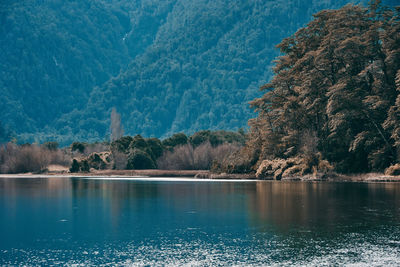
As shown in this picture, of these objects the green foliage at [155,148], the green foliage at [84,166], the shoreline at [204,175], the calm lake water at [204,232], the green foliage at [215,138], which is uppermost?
the green foliage at [215,138]

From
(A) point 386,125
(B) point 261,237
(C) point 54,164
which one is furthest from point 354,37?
(C) point 54,164

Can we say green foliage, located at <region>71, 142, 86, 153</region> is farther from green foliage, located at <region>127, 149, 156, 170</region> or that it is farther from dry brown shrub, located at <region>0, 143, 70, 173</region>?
green foliage, located at <region>127, 149, 156, 170</region>

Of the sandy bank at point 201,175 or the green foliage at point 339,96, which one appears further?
the sandy bank at point 201,175

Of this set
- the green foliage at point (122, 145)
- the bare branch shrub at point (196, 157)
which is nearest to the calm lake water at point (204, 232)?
the bare branch shrub at point (196, 157)

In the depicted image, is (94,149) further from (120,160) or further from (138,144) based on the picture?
(120,160)

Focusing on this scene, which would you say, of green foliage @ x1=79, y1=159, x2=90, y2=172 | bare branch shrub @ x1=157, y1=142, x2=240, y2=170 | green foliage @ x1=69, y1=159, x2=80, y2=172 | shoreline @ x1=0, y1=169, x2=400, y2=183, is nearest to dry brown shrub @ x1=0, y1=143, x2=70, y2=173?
shoreline @ x1=0, y1=169, x2=400, y2=183

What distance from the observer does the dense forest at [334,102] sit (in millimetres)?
66000

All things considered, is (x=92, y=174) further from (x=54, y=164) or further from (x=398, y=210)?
(x=398, y=210)

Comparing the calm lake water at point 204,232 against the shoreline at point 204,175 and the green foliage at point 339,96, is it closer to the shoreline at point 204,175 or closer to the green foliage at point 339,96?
the shoreline at point 204,175

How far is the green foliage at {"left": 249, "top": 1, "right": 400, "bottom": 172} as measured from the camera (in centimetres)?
6600

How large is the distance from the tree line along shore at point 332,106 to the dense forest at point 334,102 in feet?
0.40

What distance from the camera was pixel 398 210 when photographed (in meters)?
32.4

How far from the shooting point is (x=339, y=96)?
66375mm

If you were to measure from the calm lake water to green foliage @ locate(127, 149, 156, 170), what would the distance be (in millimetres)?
64293
